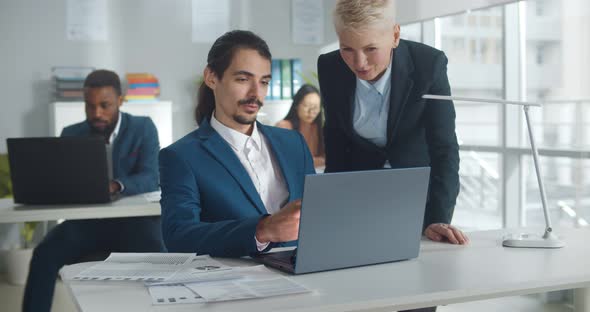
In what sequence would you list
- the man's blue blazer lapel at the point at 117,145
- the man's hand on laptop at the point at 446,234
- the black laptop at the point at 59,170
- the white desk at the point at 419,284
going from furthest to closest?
1. the man's blue blazer lapel at the point at 117,145
2. the black laptop at the point at 59,170
3. the man's hand on laptop at the point at 446,234
4. the white desk at the point at 419,284

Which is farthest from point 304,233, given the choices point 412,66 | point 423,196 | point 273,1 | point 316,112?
point 273,1

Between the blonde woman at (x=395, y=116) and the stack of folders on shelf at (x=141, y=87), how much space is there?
3.51 metres

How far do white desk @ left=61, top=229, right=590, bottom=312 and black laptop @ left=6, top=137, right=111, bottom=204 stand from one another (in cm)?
131

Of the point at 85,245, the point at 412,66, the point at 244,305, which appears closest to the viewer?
the point at 244,305

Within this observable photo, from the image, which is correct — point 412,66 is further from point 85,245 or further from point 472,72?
point 472,72

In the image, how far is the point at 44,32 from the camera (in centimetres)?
541

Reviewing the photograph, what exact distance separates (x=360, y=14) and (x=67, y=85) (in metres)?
3.90

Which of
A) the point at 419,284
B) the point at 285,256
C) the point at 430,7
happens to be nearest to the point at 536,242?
the point at 419,284

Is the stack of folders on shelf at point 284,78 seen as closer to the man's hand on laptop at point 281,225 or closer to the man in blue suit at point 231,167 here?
the man in blue suit at point 231,167

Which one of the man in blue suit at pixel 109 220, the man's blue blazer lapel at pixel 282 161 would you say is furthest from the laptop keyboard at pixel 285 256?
the man in blue suit at pixel 109 220

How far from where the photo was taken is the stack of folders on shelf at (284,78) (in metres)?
5.85

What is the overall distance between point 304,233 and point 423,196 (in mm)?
303

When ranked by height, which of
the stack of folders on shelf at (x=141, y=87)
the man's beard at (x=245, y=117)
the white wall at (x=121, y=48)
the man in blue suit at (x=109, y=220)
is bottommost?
the man in blue suit at (x=109, y=220)

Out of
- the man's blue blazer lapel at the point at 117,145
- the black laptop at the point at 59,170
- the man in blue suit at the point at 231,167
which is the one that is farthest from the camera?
the man's blue blazer lapel at the point at 117,145
